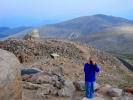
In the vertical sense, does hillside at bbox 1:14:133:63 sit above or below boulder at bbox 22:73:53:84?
below

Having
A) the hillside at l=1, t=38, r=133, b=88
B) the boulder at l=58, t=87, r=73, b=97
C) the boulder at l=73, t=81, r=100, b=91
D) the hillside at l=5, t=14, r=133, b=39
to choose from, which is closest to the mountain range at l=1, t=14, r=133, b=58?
the hillside at l=5, t=14, r=133, b=39

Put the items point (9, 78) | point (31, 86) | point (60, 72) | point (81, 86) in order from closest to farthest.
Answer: point (9, 78)
point (31, 86)
point (81, 86)
point (60, 72)

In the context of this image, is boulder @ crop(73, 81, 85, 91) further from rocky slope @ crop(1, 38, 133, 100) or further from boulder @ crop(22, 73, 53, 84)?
boulder @ crop(22, 73, 53, 84)

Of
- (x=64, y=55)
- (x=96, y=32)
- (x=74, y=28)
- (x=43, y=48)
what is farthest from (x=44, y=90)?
(x=74, y=28)

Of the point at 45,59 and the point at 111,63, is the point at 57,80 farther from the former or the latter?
the point at 111,63

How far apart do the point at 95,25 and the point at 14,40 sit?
12596cm

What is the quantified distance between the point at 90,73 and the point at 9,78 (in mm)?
3839

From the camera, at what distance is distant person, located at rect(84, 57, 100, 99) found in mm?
9211

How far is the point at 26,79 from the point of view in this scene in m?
12.1

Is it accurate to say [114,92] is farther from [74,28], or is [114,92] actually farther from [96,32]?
[74,28]

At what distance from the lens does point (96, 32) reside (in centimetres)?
11138

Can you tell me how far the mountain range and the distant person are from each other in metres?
60.0

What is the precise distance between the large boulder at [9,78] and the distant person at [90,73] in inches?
124

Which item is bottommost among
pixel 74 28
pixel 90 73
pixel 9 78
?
pixel 74 28
